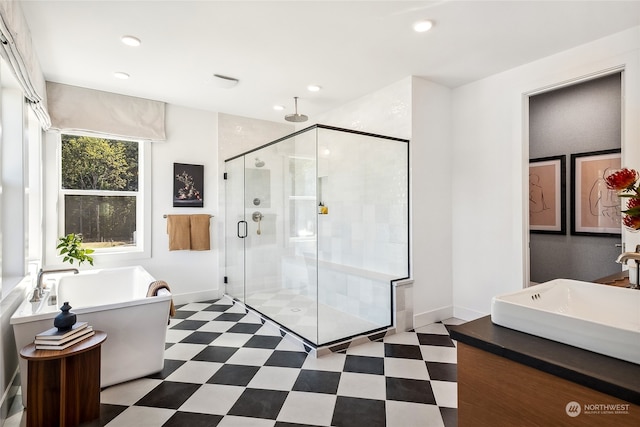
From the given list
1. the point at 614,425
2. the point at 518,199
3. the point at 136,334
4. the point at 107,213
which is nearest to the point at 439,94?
the point at 518,199

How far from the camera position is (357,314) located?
3.36m

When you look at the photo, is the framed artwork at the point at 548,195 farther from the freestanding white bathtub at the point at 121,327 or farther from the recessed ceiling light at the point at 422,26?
the freestanding white bathtub at the point at 121,327

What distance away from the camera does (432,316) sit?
343 centimetres

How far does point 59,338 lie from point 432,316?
314 centimetres

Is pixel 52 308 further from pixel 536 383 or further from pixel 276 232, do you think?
pixel 536 383

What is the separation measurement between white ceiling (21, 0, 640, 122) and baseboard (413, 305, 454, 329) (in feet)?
7.99

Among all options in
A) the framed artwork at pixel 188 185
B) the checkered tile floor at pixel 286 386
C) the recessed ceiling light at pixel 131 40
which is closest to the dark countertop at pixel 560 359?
the checkered tile floor at pixel 286 386

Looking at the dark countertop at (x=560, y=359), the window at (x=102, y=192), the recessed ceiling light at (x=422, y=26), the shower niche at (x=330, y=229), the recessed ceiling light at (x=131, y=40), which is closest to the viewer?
the dark countertop at (x=560, y=359)

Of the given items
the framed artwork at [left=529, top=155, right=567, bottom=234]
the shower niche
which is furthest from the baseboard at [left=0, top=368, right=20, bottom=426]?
the framed artwork at [left=529, top=155, right=567, bottom=234]

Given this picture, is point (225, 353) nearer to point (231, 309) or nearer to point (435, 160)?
point (231, 309)

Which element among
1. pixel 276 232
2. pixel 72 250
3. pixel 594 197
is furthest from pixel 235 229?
pixel 594 197

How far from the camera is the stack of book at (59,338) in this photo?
1809 millimetres

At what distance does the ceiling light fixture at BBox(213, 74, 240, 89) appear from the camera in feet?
10.6

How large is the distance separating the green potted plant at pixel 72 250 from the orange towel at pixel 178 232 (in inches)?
33.3
